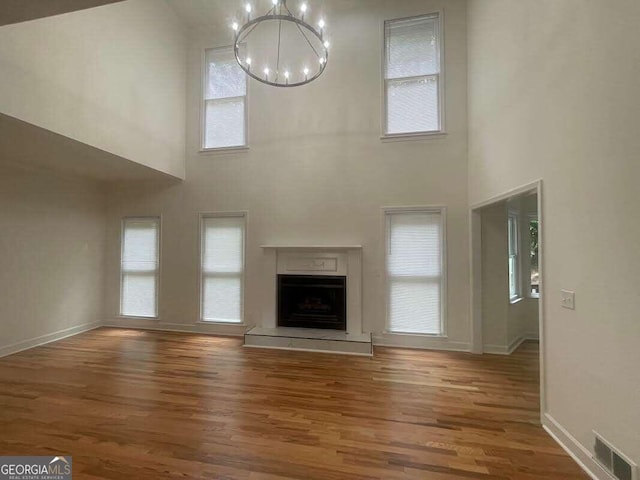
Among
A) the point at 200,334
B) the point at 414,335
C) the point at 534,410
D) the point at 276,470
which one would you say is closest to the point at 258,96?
the point at 200,334

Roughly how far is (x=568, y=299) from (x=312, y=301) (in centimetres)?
330

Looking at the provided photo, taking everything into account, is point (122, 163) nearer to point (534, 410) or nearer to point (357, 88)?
point (357, 88)

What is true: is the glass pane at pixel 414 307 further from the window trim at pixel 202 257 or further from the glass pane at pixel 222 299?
the glass pane at pixel 222 299

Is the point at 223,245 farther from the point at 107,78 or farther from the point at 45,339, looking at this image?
the point at 45,339

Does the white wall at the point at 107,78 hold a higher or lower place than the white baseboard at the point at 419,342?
higher

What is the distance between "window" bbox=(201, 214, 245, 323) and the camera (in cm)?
494

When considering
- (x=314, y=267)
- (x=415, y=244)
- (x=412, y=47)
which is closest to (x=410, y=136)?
(x=412, y=47)

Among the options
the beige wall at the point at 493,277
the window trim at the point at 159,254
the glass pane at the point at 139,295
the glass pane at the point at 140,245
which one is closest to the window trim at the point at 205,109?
the window trim at the point at 159,254

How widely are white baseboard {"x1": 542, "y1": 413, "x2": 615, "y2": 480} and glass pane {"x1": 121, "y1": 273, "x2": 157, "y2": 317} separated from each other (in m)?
5.57

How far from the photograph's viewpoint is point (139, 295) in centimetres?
531

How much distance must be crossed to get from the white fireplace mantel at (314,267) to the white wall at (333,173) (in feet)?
0.46

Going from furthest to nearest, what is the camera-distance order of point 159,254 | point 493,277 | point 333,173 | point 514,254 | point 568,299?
point 159,254 → point 514,254 → point 333,173 → point 493,277 → point 568,299

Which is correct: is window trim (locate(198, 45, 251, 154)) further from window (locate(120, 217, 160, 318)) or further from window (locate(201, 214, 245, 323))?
window (locate(120, 217, 160, 318))

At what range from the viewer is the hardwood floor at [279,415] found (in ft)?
6.46
